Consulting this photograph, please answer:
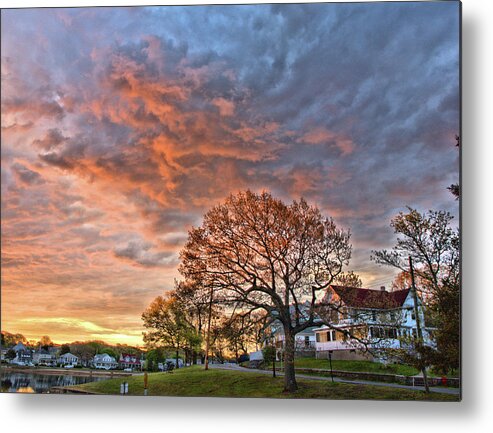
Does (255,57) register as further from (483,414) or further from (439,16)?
(483,414)

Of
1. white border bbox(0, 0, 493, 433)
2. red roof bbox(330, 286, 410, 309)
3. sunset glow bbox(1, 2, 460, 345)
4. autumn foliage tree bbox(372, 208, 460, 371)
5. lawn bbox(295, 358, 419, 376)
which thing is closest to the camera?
white border bbox(0, 0, 493, 433)

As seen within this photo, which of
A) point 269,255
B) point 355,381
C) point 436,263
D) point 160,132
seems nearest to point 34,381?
point 269,255

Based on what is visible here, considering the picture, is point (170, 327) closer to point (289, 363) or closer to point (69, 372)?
point (69, 372)

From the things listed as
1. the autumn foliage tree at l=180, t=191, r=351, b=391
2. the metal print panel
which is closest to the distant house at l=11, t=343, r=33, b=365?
the metal print panel

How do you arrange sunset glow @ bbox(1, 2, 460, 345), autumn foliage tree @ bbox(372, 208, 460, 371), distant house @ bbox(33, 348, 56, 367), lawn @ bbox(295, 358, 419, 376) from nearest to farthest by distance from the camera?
1. autumn foliage tree @ bbox(372, 208, 460, 371)
2. lawn @ bbox(295, 358, 419, 376)
3. sunset glow @ bbox(1, 2, 460, 345)
4. distant house @ bbox(33, 348, 56, 367)

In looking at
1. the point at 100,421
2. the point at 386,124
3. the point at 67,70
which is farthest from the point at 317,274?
the point at 67,70

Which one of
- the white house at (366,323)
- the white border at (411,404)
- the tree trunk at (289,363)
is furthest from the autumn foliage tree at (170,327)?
the white house at (366,323)

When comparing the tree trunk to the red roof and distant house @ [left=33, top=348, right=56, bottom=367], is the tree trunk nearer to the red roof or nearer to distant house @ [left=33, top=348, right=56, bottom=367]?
the red roof
